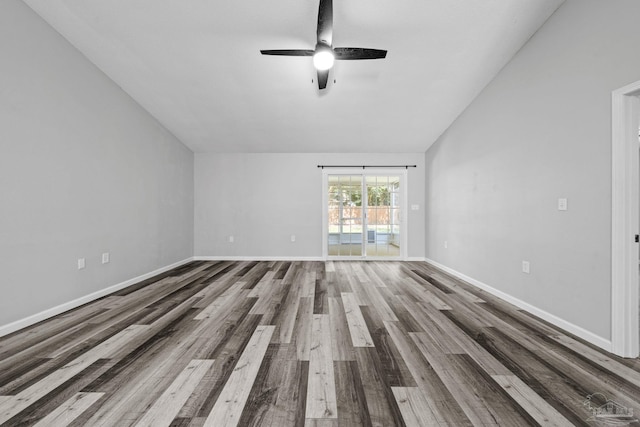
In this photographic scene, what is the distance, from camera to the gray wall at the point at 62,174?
227 cm

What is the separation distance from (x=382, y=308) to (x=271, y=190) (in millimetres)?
3605

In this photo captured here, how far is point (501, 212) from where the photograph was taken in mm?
3176

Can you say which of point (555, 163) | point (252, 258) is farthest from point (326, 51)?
point (252, 258)

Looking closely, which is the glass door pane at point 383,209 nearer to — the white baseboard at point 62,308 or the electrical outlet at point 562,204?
the electrical outlet at point 562,204

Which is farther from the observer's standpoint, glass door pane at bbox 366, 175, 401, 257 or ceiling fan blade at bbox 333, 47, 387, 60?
glass door pane at bbox 366, 175, 401, 257

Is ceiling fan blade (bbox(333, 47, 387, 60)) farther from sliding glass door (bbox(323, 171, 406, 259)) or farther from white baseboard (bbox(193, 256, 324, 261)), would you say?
white baseboard (bbox(193, 256, 324, 261))

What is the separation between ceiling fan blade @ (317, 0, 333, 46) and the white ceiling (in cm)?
42

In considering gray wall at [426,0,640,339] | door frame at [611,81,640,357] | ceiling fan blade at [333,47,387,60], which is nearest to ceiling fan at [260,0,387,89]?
ceiling fan blade at [333,47,387,60]

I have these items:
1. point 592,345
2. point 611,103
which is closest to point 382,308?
point 592,345

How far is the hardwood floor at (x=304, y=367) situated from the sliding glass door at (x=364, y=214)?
2.64m

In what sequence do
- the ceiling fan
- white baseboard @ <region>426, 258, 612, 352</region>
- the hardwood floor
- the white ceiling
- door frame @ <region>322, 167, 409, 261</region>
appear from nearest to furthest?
1. the hardwood floor
2. white baseboard @ <region>426, 258, 612, 352</region>
3. the ceiling fan
4. the white ceiling
5. door frame @ <region>322, 167, 409, 261</region>

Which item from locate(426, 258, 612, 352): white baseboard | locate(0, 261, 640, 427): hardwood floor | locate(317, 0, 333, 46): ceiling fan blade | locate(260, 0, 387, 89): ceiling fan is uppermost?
locate(317, 0, 333, 46): ceiling fan blade

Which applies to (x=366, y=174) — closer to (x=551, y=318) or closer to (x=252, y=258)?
(x=252, y=258)

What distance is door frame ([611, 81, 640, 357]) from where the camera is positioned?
1.87 metres
